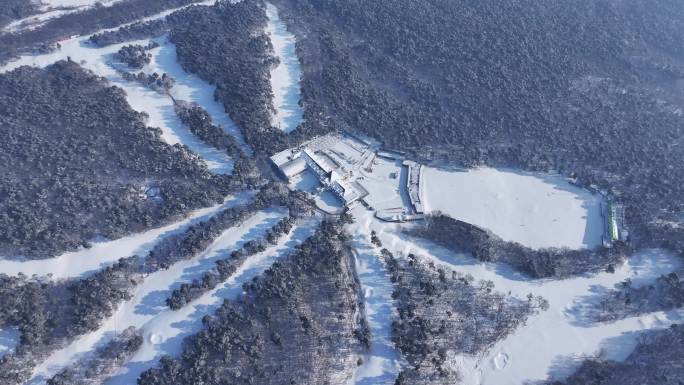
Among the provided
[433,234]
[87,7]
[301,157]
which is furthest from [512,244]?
[87,7]

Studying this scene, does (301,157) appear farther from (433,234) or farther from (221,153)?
(433,234)

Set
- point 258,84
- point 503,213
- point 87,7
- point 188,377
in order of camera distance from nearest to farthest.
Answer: point 188,377 < point 503,213 < point 258,84 < point 87,7

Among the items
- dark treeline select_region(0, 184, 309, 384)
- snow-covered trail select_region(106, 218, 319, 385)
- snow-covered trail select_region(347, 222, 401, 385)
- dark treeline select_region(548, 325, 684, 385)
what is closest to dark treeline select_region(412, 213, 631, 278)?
snow-covered trail select_region(347, 222, 401, 385)

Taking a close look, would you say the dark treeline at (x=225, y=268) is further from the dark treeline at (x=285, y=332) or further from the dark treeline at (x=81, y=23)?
the dark treeline at (x=81, y=23)

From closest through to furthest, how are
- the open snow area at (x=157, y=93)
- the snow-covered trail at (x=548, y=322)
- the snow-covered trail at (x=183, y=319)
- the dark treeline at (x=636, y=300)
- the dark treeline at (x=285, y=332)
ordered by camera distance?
the dark treeline at (x=285, y=332)
the snow-covered trail at (x=183, y=319)
the snow-covered trail at (x=548, y=322)
the dark treeline at (x=636, y=300)
the open snow area at (x=157, y=93)

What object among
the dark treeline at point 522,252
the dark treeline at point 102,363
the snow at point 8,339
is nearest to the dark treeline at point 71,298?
the snow at point 8,339

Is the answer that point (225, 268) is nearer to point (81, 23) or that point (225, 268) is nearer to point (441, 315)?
point (441, 315)

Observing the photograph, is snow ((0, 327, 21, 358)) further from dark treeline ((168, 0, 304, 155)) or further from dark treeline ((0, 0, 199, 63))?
dark treeline ((0, 0, 199, 63))
